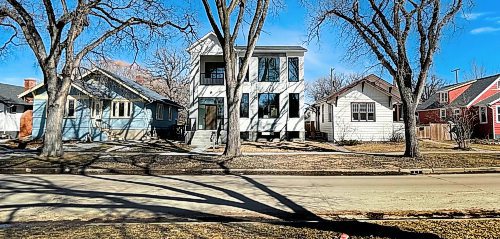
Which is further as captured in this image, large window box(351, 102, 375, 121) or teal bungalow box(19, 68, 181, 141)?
teal bungalow box(19, 68, 181, 141)

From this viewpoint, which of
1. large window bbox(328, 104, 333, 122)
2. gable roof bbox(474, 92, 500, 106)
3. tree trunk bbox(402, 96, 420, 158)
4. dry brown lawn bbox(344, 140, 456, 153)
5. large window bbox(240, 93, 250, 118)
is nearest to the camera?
tree trunk bbox(402, 96, 420, 158)

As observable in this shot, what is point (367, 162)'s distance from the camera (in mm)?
15031

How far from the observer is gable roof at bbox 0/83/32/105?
3420cm

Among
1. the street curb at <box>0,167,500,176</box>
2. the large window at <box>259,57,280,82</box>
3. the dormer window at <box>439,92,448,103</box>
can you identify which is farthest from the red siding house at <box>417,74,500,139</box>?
the street curb at <box>0,167,500,176</box>

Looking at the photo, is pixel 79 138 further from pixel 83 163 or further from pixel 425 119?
pixel 425 119

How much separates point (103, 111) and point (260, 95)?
12762mm

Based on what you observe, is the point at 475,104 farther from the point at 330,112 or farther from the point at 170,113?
the point at 170,113

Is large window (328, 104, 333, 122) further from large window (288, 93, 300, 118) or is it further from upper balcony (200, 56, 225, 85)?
upper balcony (200, 56, 225, 85)

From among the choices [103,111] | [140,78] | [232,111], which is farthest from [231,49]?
[140,78]

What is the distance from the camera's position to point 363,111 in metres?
27.7

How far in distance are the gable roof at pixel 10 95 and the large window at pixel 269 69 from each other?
24836 mm

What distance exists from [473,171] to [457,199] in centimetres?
668

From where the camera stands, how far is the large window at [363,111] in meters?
27.6

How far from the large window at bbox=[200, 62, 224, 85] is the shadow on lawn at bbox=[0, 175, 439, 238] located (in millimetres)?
18912
